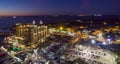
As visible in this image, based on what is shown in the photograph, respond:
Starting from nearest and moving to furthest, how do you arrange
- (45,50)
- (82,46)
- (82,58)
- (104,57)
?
(104,57), (82,58), (82,46), (45,50)

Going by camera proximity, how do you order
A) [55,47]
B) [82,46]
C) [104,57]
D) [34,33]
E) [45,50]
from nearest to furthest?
1. [104,57]
2. [82,46]
3. [45,50]
4. [55,47]
5. [34,33]

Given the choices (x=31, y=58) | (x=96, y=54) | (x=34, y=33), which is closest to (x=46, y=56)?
(x=31, y=58)

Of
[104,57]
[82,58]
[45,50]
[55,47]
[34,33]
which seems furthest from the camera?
[34,33]

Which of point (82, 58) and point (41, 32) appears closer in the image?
point (82, 58)

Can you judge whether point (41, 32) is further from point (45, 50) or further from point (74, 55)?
point (74, 55)

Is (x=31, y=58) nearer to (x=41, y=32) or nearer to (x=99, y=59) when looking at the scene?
(x=99, y=59)

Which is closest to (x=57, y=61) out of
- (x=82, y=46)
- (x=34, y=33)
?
(x=82, y=46)

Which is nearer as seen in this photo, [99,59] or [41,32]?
[99,59]

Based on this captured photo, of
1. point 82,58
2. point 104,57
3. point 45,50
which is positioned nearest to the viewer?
point 104,57
